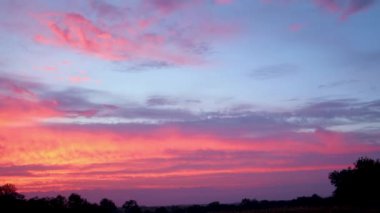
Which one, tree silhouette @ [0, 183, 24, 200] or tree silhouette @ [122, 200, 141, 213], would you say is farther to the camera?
tree silhouette @ [122, 200, 141, 213]

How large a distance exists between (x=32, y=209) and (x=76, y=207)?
20.0 m

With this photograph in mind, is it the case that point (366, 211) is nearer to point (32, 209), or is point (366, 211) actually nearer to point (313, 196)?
point (32, 209)

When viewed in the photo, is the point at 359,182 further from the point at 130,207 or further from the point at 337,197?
the point at 130,207

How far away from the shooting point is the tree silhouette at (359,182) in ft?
310

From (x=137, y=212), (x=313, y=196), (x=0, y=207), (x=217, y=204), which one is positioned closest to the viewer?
(x=0, y=207)

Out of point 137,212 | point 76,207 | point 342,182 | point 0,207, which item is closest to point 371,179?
point 342,182

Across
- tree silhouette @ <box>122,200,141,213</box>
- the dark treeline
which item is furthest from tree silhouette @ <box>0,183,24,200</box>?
tree silhouette @ <box>122,200,141,213</box>

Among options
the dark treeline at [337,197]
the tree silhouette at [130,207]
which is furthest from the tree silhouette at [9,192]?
the tree silhouette at [130,207]

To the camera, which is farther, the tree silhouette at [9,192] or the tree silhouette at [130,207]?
the tree silhouette at [130,207]

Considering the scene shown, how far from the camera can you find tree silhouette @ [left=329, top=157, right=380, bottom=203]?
94.4m

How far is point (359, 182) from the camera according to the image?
97.2 meters

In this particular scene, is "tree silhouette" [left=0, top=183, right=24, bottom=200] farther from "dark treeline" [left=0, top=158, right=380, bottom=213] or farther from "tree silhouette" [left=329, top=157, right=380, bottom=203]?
"tree silhouette" [left=329, top=157, right=380, bottom=203]

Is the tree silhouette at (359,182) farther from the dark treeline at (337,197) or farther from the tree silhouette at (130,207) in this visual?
the tree silhouette at (130,207)

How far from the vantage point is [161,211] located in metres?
153
